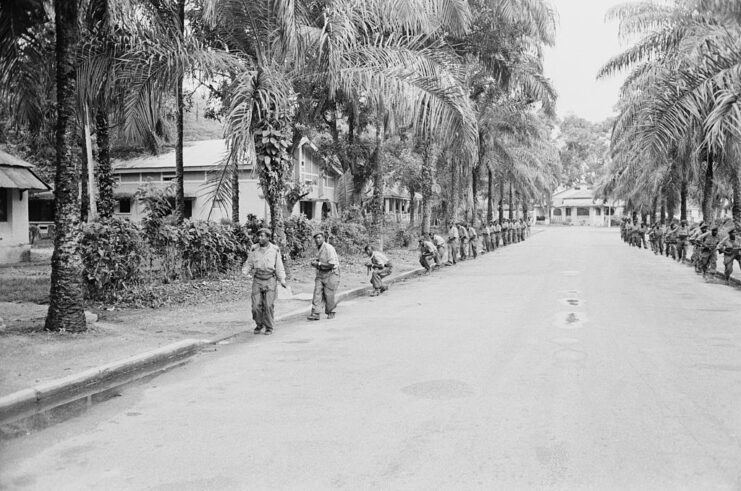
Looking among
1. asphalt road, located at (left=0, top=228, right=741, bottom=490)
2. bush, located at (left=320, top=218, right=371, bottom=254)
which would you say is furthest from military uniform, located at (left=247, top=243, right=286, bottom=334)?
bush, located at (left=320, top=218, right=371, bottom=254)

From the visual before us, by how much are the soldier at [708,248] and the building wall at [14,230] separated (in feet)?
66.1

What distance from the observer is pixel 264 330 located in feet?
34.6

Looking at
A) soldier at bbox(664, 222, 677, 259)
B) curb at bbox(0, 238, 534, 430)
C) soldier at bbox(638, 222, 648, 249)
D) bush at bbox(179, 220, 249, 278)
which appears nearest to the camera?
curb at bbox(0, 238, 534, 430)

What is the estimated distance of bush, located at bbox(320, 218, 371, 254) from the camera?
77.0 ft

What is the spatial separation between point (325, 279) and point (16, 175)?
13.6m

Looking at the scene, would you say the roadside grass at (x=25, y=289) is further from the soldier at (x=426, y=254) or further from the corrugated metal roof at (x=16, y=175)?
the soldier at (x=426, y=254)

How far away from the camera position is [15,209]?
21.4 m

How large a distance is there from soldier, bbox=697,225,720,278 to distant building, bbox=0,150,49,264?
A: 19532 mm

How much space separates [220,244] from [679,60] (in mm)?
13730

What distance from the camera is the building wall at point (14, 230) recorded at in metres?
20.9

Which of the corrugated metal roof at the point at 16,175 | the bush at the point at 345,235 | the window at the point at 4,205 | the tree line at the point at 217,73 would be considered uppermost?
the tree line at the point at 217,73

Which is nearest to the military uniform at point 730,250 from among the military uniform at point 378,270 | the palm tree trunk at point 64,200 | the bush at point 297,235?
the military uniform at point 378,270

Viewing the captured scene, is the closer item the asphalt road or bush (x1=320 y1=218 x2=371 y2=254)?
the asphalt road

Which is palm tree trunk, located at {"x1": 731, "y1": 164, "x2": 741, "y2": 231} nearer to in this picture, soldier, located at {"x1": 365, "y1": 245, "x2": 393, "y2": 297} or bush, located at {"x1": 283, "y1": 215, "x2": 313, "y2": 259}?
soldier, located at {"x1": 365, "y1": 245, "x2": 393, "y2": 297}
